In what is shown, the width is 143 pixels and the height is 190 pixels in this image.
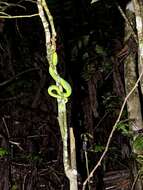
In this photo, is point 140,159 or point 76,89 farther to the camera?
point 76,89

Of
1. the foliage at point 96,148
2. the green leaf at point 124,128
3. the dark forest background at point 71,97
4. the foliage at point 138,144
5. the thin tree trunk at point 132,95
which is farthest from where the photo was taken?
the dark forest background at point 71,97

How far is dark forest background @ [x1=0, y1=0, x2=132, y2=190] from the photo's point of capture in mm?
3715

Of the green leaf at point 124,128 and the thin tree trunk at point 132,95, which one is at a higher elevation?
the thin tree trunk at point 132,95

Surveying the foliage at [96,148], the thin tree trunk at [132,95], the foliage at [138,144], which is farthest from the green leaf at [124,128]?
the foliage at [96,148]

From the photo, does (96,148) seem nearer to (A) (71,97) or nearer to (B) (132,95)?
(A) (71,97)

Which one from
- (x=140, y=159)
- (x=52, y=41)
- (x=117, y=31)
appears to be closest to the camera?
(x=52, y=41)

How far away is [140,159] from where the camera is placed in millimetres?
2662

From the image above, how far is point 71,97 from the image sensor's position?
12.2 feet

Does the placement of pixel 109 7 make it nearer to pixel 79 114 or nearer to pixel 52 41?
pixel 79 114

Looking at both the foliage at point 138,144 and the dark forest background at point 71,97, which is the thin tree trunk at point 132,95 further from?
the dark forest background at point 71,97

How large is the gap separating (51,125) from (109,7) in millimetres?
1291

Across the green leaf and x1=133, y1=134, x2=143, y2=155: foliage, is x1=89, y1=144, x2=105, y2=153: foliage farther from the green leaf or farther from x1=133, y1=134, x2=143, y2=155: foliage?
x1=133, y1=134, x2=143, y2=155: foliage

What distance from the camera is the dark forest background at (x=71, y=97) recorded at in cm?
371

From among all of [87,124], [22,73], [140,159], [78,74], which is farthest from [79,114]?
[140,159]
